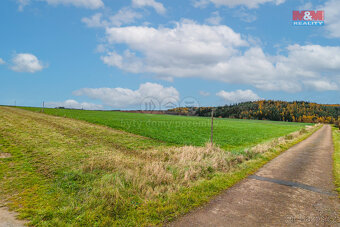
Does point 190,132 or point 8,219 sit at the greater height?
point 190,132

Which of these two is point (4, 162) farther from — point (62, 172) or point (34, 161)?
point (62, 172)

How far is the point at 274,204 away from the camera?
7.38 meters

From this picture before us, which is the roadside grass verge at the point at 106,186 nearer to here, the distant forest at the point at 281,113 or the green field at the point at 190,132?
the green field at the point at 190,132

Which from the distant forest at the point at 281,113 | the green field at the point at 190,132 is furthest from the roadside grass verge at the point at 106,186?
the distant forest at the point at 281,113

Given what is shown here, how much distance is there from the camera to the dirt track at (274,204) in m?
6.19

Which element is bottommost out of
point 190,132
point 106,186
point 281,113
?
point 190,132

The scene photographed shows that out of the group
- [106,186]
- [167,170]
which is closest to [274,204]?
[167,170]

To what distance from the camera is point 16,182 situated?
973 centimetres

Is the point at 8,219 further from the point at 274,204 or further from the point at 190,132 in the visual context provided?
the point at 190,132

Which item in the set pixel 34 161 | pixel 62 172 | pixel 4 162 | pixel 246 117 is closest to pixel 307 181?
pixel 62 172

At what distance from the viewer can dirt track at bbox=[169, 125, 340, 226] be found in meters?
6.19

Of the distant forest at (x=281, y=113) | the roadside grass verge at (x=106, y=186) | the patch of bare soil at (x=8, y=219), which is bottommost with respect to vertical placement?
the patch of bare soil at (x=8, y=219)

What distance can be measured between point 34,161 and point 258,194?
1368cm

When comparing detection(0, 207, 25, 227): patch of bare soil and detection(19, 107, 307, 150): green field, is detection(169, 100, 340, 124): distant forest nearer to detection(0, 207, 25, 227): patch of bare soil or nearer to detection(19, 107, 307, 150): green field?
detection(19, 107, 307, 150): green field
